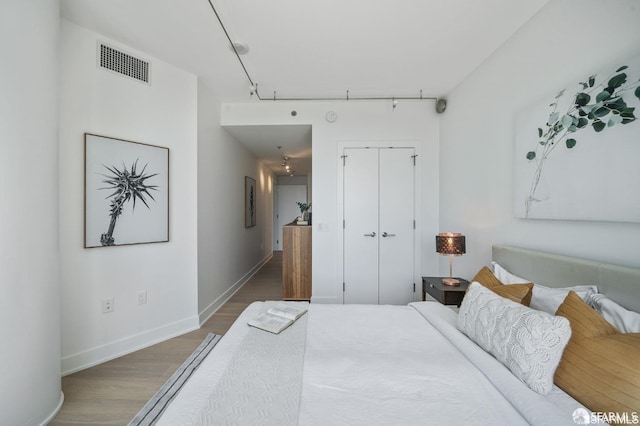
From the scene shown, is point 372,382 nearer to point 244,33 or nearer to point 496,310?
point 496,310

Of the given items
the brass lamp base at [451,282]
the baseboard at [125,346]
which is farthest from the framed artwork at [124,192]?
the brass lamp base at [451,282]

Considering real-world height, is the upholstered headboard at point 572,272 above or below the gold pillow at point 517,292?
above

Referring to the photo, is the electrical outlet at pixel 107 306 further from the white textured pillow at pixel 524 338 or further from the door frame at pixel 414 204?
the white textured pillow at pixel 524 338

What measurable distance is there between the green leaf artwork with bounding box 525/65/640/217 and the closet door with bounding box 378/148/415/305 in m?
1.51

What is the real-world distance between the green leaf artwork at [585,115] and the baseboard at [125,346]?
3311 mm

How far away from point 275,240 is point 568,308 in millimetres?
6981

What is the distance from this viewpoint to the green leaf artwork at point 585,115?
1170 millimetres

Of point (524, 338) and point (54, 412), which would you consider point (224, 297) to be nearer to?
point (54, 412)

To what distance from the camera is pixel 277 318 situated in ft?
4.99

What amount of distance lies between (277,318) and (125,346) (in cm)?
168

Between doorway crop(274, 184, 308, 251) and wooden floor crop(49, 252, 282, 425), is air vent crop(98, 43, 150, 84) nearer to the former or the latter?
wooden floor crop(49, 252, 282, 425)

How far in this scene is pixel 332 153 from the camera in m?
3.18

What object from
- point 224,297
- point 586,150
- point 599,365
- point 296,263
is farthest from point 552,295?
point 224,297

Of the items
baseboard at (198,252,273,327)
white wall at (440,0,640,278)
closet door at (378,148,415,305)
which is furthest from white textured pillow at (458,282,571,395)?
baseboard at (198,252,273,327)
